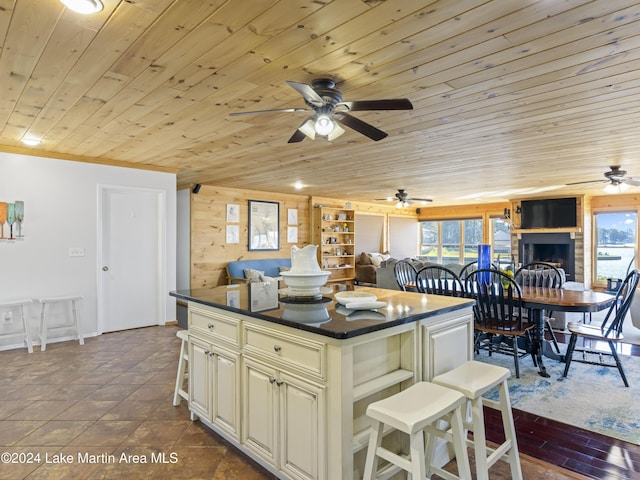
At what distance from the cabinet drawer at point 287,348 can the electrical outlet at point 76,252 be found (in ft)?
11.7

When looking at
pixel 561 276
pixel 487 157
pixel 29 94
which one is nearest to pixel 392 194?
pixel 487 157

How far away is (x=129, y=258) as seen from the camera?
507 centimetres

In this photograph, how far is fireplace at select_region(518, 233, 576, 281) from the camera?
8.17m

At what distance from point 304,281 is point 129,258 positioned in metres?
3.70

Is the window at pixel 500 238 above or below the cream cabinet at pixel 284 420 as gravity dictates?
above

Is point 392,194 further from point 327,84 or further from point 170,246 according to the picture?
point 327,84

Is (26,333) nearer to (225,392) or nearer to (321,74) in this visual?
(225,392)

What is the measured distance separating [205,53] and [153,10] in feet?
1.25

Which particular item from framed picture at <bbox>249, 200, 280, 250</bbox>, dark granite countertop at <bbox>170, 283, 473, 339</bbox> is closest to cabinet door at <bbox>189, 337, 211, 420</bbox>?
dark granite countertop at <bbox>170, 283, 473, 339</bbox>

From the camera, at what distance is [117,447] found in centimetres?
229

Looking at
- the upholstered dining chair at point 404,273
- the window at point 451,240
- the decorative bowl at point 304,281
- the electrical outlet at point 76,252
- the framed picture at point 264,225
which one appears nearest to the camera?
the decorative bowl at point 304,281

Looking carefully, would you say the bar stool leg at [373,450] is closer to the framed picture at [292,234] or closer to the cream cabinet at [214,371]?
the cream cabinet at [214,371]

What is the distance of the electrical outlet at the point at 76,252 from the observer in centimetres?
455

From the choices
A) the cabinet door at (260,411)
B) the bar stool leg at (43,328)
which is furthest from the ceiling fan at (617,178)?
the bar stool leg at (43,328)
